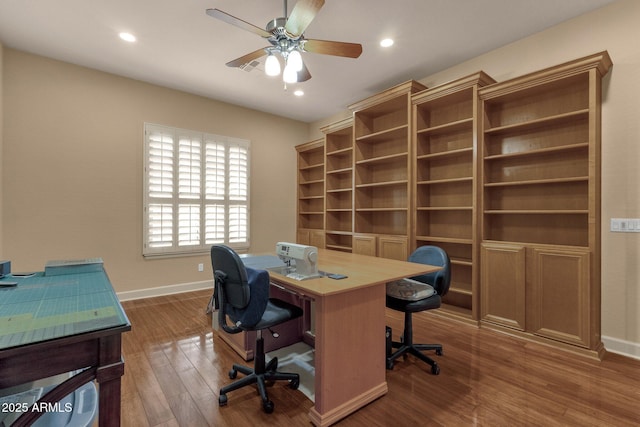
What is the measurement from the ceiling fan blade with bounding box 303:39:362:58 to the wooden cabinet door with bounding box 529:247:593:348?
2.39 metres

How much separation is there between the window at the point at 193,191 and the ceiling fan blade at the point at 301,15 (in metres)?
2.85

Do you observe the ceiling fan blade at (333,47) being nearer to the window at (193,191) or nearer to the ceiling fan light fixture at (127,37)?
the ceiling fan light fixture at (127,37)

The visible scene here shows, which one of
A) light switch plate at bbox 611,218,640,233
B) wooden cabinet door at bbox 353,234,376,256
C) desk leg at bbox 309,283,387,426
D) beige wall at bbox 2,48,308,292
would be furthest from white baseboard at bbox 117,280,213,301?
light switch plate at bbox 611,218,640,233

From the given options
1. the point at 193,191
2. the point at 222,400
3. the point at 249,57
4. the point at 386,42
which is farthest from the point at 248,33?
the point at 222,400

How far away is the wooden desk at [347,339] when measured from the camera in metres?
1.63

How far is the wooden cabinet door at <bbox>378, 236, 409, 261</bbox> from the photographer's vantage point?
3.65 meters

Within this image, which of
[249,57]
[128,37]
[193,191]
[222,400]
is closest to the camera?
[222,400]

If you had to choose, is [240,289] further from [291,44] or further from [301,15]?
[291,44]

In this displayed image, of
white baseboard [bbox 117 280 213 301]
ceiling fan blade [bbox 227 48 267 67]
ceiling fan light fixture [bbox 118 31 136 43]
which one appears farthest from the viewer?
white baseboard [bbox 117 280 213 301]

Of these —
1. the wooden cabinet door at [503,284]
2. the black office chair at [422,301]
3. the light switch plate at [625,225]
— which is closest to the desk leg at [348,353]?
the black office chair at [422,301]

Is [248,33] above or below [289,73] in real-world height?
above

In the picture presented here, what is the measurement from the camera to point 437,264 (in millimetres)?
2521

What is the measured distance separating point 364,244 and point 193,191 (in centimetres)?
267

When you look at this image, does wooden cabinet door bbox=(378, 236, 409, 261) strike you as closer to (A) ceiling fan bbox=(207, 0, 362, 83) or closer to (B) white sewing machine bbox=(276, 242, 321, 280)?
(B) white sewing machine bbox=(276, 242, 321, 280)
